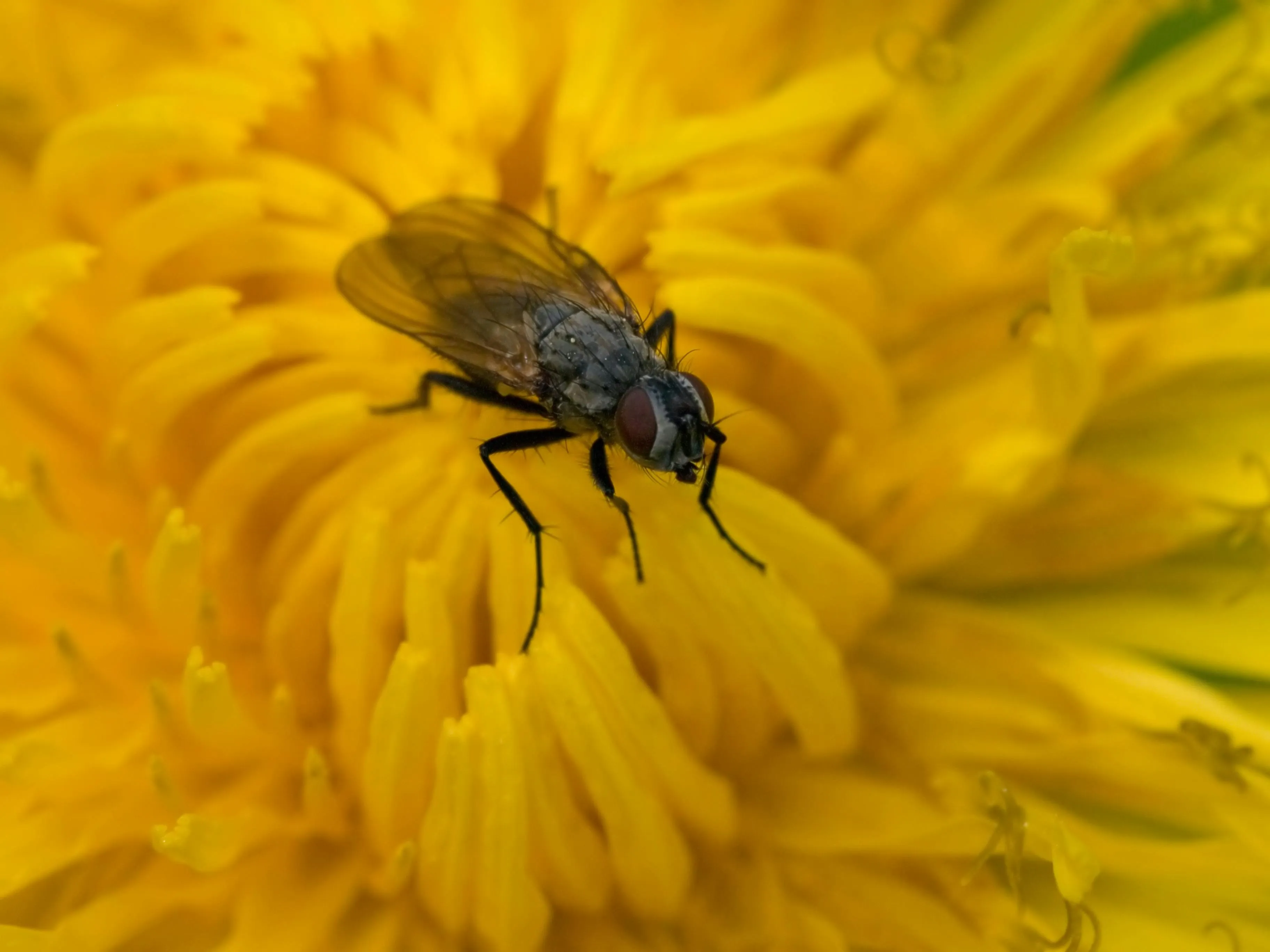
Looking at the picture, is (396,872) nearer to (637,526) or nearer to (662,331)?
(637,526)

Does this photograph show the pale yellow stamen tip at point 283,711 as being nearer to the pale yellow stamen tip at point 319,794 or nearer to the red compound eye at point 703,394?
the pale yellow stamen tip at point 319,794

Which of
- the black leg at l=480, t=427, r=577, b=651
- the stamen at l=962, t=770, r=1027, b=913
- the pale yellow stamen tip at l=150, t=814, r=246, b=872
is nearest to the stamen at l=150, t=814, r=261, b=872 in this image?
the pale yellow stamen tip at l=150, t=814, r=246, b=872

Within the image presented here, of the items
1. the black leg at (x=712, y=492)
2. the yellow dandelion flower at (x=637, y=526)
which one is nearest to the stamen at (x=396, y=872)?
the yellow dandelion flower at (x=637, y=526)

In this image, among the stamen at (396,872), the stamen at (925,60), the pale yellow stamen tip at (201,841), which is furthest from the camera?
the stamen at (925,60)

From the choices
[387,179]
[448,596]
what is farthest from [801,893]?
[387,179]

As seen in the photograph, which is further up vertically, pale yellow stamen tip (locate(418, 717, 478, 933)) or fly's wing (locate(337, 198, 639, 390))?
fly's wing (locate(337, 198, 639, 390))

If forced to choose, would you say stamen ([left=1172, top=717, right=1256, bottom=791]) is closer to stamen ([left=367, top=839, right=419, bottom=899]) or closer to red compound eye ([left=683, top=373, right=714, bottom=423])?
red compound eye ([left=683, top=373, right=714, bottom=423])

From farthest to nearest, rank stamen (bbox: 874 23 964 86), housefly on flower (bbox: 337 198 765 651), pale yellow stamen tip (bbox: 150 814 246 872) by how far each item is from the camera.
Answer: stamen (bbox: 874 23 964 86) < housefly on flower (bbox: 337 198 765 651) < pale yellow stamen tip (bbox: 150 814 246 872)
